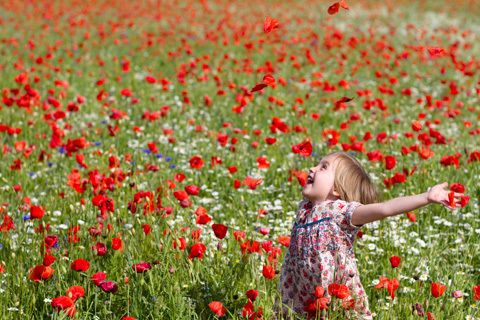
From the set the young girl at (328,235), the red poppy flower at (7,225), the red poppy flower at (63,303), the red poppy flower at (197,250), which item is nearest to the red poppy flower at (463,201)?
the young girl at (328,235)

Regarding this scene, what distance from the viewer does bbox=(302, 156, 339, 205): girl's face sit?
290 cm

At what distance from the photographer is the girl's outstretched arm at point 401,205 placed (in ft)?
7.27

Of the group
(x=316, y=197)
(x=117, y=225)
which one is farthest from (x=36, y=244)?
(x=316, y=197)

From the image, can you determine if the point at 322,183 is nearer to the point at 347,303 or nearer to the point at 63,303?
the point at 347,303

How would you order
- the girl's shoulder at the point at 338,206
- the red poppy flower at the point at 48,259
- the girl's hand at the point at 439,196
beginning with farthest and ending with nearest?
the girl's shoulder at the point at 338,206 → the red poppy flower at the point at 48,259 → the girl's hand at the point at 439,196

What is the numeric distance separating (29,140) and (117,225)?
2.93m

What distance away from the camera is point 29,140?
20.2ft

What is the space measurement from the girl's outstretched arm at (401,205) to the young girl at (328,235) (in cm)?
1

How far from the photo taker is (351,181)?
2.95 m

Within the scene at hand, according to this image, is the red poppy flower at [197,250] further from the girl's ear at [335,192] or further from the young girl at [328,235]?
the girl's ear at [335,192]

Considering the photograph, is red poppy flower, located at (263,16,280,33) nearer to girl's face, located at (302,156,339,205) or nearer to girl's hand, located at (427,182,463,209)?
girl's face, located at (302,156,339,205)

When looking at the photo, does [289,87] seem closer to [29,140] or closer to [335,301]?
[29,140]

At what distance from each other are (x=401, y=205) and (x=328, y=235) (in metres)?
0.55

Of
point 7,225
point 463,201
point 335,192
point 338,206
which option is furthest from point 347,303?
point 7,225
